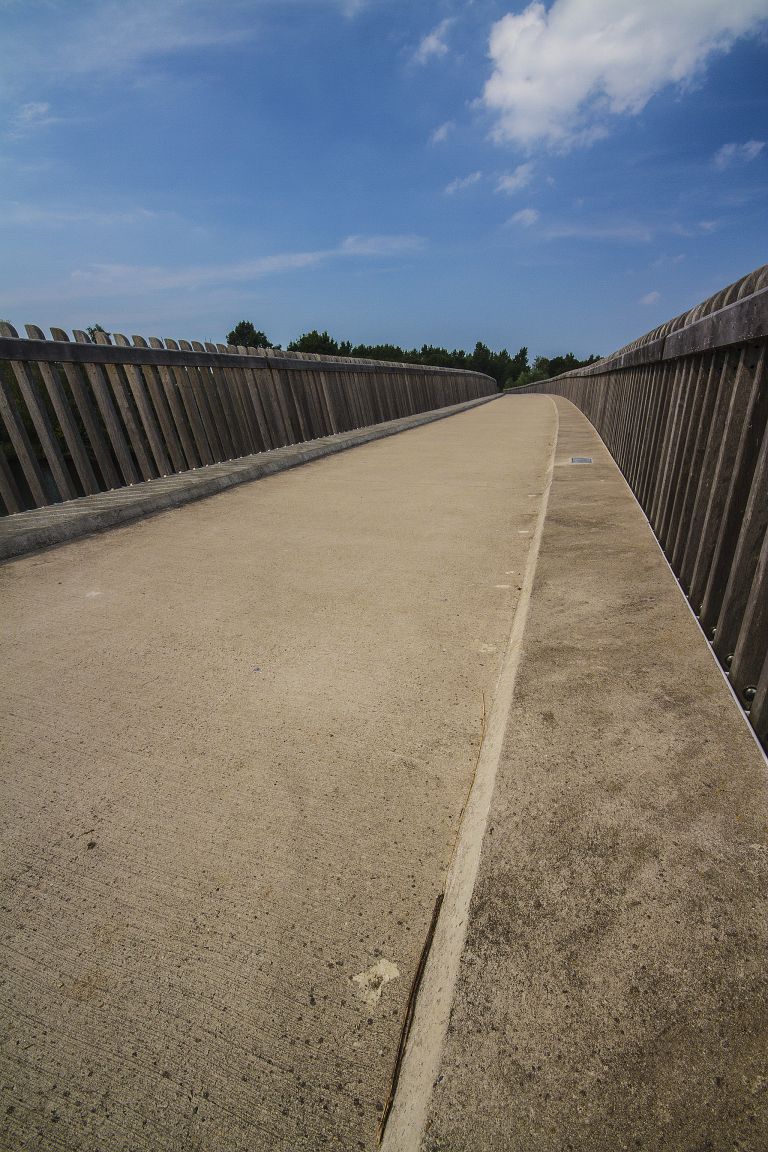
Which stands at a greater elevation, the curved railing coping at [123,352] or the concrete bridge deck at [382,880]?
the curved railing coping at [123,352]

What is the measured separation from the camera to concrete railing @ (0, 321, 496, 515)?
4117 millimetres

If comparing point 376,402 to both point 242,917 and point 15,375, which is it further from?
point 242,917

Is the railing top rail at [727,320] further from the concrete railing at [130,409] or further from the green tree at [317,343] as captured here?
the green tree at [317,343]

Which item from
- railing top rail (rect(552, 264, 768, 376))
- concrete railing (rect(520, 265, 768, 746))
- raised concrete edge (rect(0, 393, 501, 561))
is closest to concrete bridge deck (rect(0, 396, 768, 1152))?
concrete railing (rect(520, 265, 768, 746))

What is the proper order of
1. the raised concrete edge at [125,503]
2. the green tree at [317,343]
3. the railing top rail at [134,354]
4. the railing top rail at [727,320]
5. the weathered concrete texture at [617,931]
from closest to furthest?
the weathered concrete texture at [617,931] → the railing top rail at [727,320] → the raised concrete edge at [125,503] → the railing top rail at [134,354] → the green tree at [317,343]

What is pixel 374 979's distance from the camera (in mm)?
965

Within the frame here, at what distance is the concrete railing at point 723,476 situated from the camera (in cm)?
154

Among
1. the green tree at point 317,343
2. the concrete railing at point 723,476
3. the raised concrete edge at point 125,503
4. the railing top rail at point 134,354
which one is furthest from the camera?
the green tree at point 317,343

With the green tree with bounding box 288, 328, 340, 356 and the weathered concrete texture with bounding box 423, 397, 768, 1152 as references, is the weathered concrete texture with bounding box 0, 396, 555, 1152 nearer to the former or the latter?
the weathered concrete texture with bounding box 423, 397, 768, 1152

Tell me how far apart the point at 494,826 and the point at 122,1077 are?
0.74 meters

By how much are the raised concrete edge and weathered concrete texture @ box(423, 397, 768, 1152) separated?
3125mm

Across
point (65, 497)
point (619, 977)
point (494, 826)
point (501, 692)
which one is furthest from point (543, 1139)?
point (65, 497)

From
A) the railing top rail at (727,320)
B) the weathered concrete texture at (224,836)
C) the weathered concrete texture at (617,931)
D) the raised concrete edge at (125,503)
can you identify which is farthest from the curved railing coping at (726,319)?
the raised concrete edge at (125,503)

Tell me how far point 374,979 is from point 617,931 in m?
0.42
